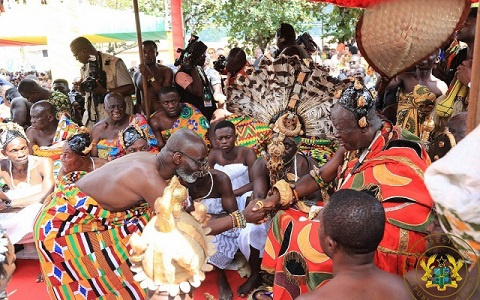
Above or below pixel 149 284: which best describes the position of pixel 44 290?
below

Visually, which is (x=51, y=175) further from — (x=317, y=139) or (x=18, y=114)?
(x=317, y=139)

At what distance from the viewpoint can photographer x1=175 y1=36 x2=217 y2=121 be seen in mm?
5574

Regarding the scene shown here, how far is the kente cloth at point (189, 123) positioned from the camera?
491cm

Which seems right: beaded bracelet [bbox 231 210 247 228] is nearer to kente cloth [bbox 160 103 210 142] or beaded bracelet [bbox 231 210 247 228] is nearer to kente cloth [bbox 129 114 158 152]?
kente cloth [bbox 129 114 158 152]

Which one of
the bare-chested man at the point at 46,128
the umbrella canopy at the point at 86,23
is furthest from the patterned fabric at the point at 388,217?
the umbrella canopy at the point at 86,23

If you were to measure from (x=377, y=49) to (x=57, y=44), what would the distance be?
9.39m

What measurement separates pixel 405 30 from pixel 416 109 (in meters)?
1.82

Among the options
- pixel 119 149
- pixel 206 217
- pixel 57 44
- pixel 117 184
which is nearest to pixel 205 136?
pixel 119 149

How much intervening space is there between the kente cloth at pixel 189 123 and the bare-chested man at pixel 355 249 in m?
3.34

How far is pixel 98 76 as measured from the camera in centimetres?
567

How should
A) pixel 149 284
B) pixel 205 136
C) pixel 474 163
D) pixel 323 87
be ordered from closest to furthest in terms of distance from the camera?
pixel 474 163 → pixel 149 284 → pixel 323 87 → pixel 205 136

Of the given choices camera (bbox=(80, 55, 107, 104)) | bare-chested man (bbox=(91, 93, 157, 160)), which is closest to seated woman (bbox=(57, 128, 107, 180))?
bare-chested man (bbox=(91, 93, 157, 160))

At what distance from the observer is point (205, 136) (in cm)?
500

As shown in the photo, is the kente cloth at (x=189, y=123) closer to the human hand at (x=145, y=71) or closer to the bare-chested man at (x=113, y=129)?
the bare-chested man at (x=113, y=129)
